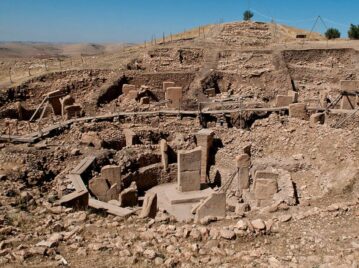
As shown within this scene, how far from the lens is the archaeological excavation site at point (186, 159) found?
22.7 ft

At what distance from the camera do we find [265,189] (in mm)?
11930

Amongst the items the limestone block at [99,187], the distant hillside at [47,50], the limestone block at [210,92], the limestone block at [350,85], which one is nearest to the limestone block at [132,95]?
the limestone block at [210,92]

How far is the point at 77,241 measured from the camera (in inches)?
269

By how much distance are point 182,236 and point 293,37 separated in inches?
1192

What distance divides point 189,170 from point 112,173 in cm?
274

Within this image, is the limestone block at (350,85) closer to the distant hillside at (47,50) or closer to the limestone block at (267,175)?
the limestone block at (267,175)

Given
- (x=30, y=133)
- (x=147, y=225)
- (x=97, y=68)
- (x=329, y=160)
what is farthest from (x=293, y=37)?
(x=147, y=225)

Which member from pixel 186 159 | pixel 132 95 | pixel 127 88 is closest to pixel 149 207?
pixel 186 159

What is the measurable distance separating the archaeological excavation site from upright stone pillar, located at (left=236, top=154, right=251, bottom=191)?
5 centimetres

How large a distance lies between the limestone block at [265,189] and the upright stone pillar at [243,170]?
117 centimetres

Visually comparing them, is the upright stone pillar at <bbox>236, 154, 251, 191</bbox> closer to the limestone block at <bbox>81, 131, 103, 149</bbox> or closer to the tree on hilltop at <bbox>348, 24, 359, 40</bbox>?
the limestone block at <bbox>81, 131, 103, 149</bbox>

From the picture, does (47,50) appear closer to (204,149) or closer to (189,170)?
(204,149)

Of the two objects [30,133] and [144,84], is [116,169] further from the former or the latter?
[144,84]

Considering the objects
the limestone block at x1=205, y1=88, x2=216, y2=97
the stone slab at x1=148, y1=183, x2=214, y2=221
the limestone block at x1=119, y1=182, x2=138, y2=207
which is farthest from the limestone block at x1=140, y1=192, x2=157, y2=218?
the limestone block at x1=205, y1=88, x2=216, y2=97
